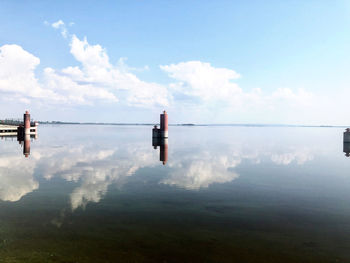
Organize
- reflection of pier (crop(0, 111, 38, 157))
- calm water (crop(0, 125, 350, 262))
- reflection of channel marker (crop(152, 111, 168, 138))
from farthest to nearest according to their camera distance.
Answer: reflection of pier (crop(0, 111, 38, 157))
reflection of channel marker (crop(152, 111, 168, 138))
calm water (crop(0, 125, 350, 262))

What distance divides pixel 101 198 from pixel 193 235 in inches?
255

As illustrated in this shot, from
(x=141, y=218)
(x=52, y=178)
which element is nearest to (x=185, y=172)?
(x=52, y=178)

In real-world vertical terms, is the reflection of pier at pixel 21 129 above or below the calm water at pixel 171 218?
above

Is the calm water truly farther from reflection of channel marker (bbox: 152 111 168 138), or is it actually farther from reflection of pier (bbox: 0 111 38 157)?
reflection of pier (bbox: 0 111 38 157)

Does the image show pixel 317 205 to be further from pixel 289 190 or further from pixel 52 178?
pixel 52 178

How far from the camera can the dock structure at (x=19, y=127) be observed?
6191 cm

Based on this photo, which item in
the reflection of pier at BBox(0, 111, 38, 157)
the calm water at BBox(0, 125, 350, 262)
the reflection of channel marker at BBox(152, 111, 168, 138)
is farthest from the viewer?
the reflection of pier at BBox(0, 111, 38, 157)

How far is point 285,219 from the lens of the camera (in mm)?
11172

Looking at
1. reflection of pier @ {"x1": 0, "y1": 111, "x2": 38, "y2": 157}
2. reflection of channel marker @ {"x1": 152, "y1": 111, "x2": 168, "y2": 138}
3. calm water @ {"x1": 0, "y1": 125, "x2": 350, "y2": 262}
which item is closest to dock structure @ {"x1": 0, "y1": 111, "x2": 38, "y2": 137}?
reflection of pier @ {"x1": 0, "y1": 111, "x2": 38, "y2": 157}

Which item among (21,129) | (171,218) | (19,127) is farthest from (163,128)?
(171,218)

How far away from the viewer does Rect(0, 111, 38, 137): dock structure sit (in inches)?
2437

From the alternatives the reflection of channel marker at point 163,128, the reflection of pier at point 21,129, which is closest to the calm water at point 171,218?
the reflection of channel marker at point 163,128

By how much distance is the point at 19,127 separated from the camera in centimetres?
6475

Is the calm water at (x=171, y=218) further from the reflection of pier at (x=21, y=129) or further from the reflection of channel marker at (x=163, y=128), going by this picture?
the reflection of pier at (x=21, y=129)
